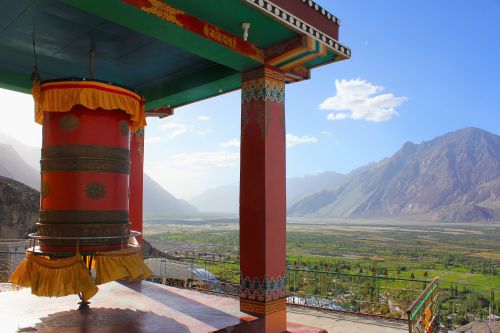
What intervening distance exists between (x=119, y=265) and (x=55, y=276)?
0.79 m

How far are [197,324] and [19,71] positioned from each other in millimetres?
5907

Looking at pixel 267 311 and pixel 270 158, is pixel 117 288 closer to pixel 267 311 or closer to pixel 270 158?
pixel 267 311

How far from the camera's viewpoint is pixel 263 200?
611 cm

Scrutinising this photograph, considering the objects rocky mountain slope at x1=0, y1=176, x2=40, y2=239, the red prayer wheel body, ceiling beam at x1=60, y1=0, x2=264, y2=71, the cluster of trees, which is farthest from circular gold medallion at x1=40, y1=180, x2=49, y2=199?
the cluster of trees

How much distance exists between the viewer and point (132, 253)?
5805mm

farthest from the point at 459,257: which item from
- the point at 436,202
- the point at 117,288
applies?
the point at 436,202

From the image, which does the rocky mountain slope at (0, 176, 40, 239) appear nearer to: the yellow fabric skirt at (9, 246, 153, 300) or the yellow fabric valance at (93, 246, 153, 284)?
the yellow fabric skirt at (9, 246, 153, 300)

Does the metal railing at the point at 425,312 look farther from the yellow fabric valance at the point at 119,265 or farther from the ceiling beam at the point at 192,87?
the ceiling beam at the point at 192,87

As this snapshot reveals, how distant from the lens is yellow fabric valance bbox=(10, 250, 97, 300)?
5.21m

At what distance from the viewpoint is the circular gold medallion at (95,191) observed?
18.5 ft

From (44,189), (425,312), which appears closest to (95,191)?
(44,189)

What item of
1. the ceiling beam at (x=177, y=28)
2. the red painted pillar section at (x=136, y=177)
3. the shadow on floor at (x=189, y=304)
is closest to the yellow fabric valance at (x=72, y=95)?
the ceiling beam at (x=177, y=28)

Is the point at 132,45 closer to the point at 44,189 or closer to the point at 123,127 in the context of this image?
the point at 123,127

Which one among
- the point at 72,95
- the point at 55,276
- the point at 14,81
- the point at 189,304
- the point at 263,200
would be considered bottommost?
the point at 189,304
